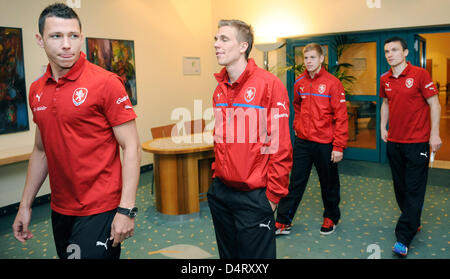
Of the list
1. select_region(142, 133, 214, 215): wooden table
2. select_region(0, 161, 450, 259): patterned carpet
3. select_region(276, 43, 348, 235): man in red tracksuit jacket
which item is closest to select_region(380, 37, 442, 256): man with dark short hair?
select_region(0, 161, 450, 259): patterned carpet

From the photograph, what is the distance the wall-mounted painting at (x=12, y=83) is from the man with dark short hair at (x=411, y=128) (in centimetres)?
406

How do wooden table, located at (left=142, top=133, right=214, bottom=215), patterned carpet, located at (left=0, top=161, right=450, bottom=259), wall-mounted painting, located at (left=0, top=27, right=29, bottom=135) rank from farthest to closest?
wall-mounted painting, located at (left=0, top=27, right=29, bottom=135), wooden table, located at (left=142, top=133, right=214, bottom=215), patterned carpet, located at (left=0, top=161, right=450, bottom=259)

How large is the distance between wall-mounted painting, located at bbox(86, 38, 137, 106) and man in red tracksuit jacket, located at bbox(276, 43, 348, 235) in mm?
3311

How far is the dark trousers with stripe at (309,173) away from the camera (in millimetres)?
3635

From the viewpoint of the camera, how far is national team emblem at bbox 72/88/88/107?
1689 mm

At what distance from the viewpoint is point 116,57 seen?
611 centimetres

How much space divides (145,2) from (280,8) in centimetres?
249

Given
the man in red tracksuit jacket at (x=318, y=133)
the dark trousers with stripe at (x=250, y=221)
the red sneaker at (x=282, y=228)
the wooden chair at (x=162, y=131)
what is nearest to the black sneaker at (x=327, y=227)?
the man in red tracksuit jacket at (x=318, y=133)

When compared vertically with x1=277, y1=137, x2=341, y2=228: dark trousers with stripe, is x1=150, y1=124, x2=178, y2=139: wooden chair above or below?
above

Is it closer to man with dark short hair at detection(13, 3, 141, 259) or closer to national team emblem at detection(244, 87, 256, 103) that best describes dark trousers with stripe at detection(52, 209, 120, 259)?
man with dark short hair at detection(13, 3, 141, 259)

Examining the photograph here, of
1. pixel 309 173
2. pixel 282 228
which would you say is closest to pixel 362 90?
pixel 309 173

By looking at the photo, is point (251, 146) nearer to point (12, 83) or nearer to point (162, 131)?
point (162, 131)

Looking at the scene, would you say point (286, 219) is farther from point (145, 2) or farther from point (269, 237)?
point (145, 2)

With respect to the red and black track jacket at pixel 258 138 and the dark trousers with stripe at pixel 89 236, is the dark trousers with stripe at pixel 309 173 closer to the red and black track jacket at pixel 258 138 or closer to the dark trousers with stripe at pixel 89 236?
the red and black track jacket at pixel 258 138
